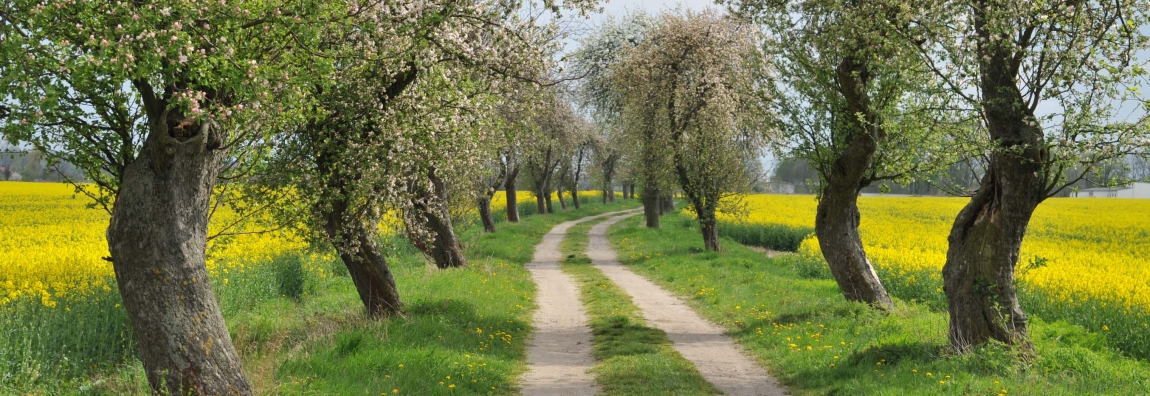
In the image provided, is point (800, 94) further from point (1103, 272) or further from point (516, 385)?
point (1103, 272)

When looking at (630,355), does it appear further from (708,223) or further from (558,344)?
(708,223)

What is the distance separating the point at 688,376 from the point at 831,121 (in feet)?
23.1

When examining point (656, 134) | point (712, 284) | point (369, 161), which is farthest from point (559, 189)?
point (369, 161)

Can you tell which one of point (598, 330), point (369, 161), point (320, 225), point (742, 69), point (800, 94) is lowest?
point (598, 330)

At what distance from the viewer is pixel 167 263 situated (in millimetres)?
7441

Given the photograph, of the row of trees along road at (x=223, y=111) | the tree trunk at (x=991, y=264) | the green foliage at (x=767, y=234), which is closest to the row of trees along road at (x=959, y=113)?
the tree trunk at (x=991, y=264)

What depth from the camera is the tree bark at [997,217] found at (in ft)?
32.6

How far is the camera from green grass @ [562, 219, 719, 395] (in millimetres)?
10547

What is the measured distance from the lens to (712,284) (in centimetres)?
2120

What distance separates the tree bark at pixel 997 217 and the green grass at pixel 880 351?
1.45 ft

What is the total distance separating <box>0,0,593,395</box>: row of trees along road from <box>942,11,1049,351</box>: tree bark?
17.0ft

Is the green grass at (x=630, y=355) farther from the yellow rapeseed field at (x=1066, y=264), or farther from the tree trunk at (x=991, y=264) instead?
the yellow rapeseed field at (x=1066, y=264)

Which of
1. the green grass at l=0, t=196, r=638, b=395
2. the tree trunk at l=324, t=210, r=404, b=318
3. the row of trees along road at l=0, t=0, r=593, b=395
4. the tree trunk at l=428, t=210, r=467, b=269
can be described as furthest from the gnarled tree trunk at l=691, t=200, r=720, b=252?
the row of trees along road at l=0, t=0, r=593, b=395

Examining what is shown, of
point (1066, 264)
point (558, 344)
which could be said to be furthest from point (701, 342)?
point (1066, 264)
